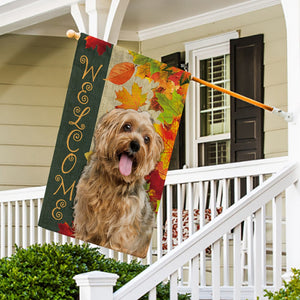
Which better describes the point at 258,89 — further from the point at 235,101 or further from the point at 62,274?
the point at 62,274

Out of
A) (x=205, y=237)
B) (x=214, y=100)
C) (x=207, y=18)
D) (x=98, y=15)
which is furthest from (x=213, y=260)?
(x=207, y=18)

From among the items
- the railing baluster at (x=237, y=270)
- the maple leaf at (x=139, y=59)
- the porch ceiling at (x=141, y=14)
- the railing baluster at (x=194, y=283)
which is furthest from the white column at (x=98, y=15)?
the railing baluster at (x=194, y=283)

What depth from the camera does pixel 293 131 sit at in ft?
→ 12.7

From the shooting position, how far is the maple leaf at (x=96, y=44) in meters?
4.02

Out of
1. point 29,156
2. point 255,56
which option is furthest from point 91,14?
point 29,156

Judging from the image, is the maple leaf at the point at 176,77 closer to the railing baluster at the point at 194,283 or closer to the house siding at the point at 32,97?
the railing baluster at the point at 194,283

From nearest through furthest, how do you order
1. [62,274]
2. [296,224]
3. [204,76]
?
[296,224]
[62,274]
[204,76]

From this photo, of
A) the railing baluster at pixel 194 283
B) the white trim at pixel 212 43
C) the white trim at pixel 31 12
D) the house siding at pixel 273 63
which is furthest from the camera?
the white trim at pixel 212 43

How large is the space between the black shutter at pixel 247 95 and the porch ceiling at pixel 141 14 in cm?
43

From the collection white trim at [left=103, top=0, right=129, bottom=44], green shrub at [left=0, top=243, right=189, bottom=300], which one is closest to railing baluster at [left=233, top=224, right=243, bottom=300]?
green shrub at [left=0, top=243, right=189, bottom=300]

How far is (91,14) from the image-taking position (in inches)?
229

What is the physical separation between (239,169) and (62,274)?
1332mm

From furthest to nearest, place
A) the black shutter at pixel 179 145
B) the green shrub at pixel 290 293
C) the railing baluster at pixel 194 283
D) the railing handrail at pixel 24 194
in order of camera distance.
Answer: the black shutter at pixel 179 145 < the railing handrail at pixel 24 194 < the railing baluster at pixel 194 283 < the green shrub at pixel 290 293

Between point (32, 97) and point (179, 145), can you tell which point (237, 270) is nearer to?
point (179, 145)
